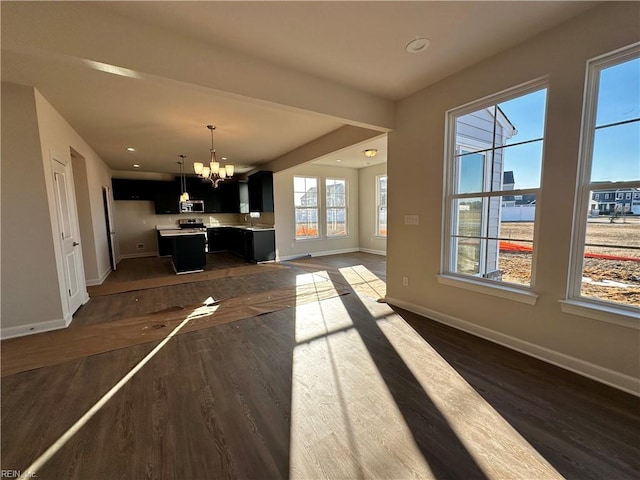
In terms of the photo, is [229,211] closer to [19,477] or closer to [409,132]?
[409,132]

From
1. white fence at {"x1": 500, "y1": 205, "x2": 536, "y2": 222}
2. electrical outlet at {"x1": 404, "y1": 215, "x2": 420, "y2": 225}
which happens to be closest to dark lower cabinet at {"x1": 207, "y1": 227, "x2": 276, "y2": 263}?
electrical outlet at {"x1": 404, "y1": 215, "x2": 420, "y2": 225}

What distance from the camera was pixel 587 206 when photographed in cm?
204

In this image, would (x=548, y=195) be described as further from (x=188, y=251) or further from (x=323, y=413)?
(x=188, y=251)

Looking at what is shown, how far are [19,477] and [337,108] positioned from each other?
141 inches

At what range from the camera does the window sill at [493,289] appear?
2.33m

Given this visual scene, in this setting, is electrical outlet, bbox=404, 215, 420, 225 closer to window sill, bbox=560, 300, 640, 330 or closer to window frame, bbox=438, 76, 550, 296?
window frame, bbox=438, 76, 550, 296

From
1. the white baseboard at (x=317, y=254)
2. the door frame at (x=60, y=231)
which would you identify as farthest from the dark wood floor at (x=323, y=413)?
the white baseboard at (x=317, y=254)

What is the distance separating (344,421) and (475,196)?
2453 mm

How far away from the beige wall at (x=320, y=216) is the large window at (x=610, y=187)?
5479 millimetres

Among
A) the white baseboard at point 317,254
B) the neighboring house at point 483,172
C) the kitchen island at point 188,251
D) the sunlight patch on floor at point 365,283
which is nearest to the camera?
the neighboring house at point 483,172

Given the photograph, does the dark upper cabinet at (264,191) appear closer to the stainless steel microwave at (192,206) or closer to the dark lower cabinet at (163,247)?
the stainless steel microwave at (192,206)

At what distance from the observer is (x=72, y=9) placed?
1752 millimetres

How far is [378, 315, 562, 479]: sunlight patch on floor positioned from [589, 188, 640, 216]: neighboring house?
1.68 m

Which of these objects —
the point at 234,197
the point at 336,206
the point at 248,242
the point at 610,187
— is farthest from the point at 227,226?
the point at 610,187
